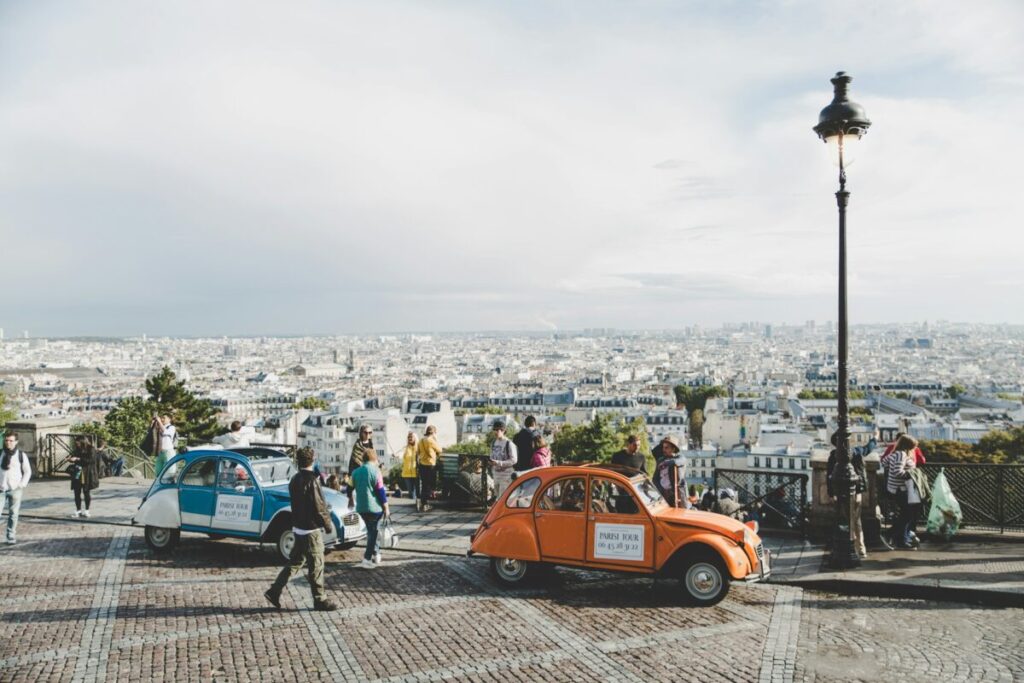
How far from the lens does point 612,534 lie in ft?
31.3

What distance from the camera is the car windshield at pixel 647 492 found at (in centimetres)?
955

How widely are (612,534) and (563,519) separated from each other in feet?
2.05

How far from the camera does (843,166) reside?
11.2m

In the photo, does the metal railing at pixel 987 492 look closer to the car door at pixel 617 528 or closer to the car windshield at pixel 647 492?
the car windshield at pixel 647 492

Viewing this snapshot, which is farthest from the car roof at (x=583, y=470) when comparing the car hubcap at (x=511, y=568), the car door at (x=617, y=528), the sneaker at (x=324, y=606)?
the sneaker at (x=324, y=606)

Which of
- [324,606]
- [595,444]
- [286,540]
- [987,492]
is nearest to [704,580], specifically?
[324,606]

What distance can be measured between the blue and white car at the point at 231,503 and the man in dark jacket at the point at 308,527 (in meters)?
1.99

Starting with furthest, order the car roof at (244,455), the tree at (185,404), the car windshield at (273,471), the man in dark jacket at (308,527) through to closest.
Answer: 1. the tree at (185,404)
2. the car roof at (244,455)
3. the car windshield at (273,471)
4. the man in dark jacket at (308,527)

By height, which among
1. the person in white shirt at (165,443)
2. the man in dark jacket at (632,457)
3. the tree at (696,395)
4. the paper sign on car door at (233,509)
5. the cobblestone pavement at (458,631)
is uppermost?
the man in dark jacket at (632,457)

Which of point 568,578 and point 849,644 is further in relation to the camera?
point 568,578

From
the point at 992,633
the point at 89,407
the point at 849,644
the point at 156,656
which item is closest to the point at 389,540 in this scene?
the point at 156,656

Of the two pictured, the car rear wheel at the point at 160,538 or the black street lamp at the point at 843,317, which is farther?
the car rear wheel at the point at 160,538

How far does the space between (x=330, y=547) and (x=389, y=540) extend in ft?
3.50

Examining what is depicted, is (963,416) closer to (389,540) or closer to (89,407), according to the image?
(389,540)
